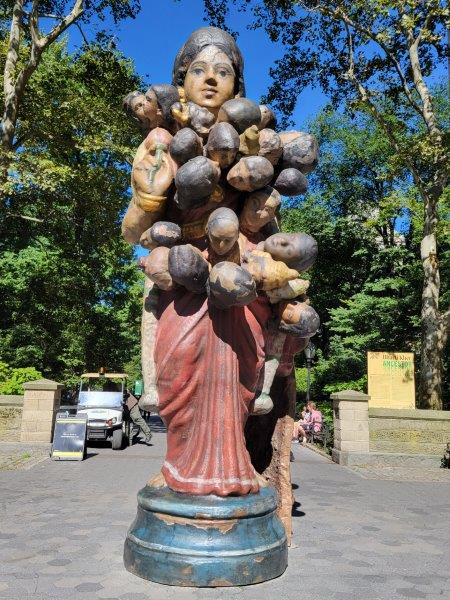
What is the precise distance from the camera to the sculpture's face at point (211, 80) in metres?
4.12

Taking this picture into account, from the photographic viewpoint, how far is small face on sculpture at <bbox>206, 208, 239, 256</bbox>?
135 inches

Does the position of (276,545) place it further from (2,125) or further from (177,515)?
(2,125)

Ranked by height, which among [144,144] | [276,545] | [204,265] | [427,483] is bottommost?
[427,483]

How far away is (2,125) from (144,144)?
474 inches

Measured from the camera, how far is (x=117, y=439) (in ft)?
42.4

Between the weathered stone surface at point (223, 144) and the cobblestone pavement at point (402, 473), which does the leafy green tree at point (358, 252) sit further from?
the weathered stone surface at point (223, 144)

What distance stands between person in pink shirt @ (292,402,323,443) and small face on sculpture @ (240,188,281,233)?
12.7 m

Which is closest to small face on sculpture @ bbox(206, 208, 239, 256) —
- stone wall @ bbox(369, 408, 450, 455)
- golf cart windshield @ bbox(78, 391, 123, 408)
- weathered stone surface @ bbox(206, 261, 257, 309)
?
weathered stone surface @ bbox(206, 261, 257, 309)

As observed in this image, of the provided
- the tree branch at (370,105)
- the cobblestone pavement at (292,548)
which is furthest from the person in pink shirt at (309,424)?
the cobblestone pavement at (292,548)

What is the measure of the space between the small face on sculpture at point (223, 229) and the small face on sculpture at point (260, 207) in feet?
1.36

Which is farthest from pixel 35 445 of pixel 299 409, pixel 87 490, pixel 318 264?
pixel 318 264

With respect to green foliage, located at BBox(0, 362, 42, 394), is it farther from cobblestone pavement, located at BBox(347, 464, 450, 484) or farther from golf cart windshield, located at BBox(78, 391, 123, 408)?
cobblestone pavement, located at BBox(347, 464, 450, 484)

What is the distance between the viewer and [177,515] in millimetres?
3348

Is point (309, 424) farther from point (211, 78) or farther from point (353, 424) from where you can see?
point (211, 78)
